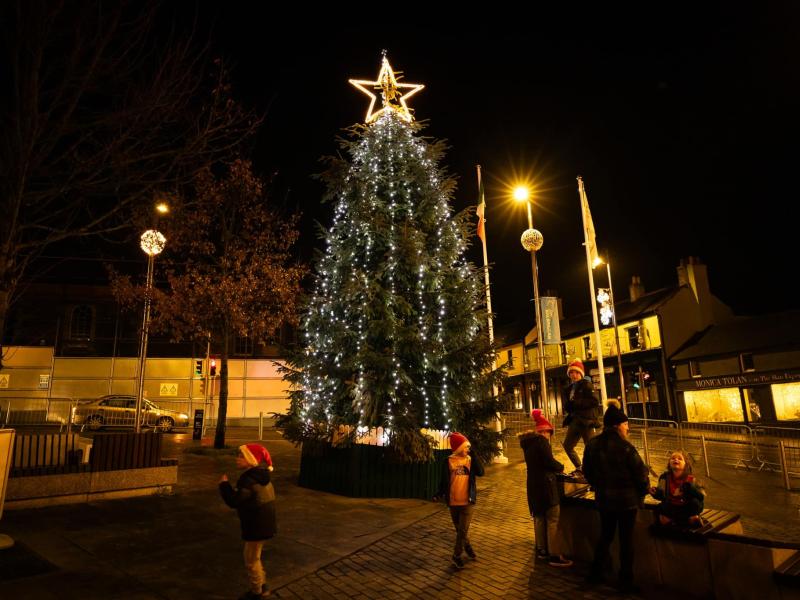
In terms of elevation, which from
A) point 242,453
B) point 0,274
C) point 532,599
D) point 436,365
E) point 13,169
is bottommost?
point 532,599

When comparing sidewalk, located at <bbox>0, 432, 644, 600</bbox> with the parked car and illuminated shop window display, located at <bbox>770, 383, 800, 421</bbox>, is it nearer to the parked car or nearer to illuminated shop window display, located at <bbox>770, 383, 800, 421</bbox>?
the parked car

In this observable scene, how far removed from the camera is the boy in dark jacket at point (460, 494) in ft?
20.9

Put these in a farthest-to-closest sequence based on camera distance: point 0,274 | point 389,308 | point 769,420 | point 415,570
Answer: point 769,420 < point 389,308 < point 0,274 < point 415,570

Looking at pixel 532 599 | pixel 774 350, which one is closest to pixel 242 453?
pixel 532 599

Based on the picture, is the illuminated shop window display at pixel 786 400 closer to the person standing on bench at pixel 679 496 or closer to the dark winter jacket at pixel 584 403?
the dark winter jacket at pixel 584 403

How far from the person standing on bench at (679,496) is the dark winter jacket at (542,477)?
1131 millimetres

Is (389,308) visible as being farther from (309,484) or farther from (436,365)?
(309,484)

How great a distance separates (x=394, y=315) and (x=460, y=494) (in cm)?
476

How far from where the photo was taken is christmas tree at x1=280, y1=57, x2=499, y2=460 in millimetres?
10398

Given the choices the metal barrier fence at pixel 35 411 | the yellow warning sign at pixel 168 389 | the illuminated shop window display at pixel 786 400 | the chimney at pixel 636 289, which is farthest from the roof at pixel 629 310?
the metal barrier fence at pixel 35 411

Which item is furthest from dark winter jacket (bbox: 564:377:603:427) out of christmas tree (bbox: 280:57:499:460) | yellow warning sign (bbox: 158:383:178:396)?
yellow warning sign (bbox: 158:383:178:396)

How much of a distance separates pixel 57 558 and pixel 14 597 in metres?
1.29

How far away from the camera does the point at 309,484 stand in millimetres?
11102

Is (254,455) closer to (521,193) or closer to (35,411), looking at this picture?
(521,193)
